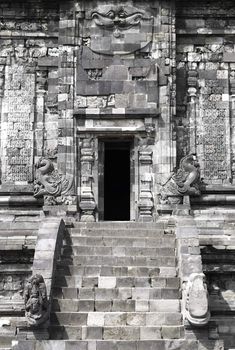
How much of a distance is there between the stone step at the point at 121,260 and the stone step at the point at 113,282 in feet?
1.96

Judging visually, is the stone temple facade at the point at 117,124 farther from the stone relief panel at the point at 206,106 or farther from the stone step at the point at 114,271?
the stone step at the point at 114,271

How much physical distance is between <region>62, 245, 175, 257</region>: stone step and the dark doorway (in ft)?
24.6

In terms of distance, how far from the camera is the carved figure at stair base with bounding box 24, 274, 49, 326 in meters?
12.5

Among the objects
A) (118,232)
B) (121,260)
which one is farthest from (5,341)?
(118,232)

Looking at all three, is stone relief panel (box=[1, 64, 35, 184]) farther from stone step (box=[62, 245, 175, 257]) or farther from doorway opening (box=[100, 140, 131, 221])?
doorway opening (box=[100, 140, 131, 221])

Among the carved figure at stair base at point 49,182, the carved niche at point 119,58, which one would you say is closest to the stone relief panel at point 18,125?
the carved figure at stair base at point 49,182

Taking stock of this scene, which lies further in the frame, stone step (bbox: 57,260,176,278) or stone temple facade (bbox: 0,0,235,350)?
stone temple facade (bbox: 0,0,235,350)

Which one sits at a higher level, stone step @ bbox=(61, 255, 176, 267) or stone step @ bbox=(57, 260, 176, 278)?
stone step @ bbox=(61, 255, 176, 267)

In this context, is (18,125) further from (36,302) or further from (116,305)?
(36,302)

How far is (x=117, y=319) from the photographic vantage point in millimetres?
13117

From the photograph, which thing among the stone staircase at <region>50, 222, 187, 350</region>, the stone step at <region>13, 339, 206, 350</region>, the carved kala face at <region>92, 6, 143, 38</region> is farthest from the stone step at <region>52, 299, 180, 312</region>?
the carved kala face at <region>92, 6, 143, 38</region>

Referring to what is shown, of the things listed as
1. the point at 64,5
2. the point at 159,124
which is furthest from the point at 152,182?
the point at 64,5

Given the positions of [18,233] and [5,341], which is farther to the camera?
[18,233]

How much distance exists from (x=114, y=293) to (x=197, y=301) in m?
1.94
